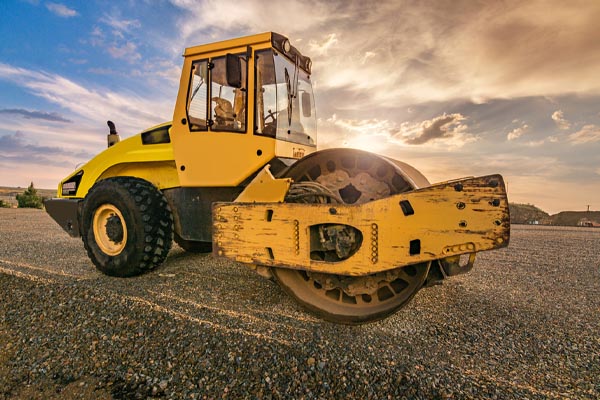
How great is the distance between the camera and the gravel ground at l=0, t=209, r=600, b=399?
7.48 feet

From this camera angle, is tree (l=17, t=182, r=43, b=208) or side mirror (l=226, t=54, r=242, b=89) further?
tree (l=17, t=182, r=43, b=208)

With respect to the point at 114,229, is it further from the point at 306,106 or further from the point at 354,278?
the point at 354,278

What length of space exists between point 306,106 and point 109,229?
3078mm

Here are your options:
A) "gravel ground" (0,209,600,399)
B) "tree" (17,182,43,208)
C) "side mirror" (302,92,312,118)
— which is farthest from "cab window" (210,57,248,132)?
"tree" (17,182,43,208)

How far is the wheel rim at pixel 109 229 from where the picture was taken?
14.8ft

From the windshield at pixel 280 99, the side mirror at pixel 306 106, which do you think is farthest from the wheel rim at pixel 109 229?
the side mirror at pixel 306 106

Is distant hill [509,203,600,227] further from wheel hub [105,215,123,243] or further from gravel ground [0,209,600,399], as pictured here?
wheel hub [105,215,123,243]

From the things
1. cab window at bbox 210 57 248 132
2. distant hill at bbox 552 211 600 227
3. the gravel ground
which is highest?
cab window at bbox 210 57 248 132

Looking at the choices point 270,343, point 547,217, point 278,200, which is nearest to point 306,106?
point 278,200

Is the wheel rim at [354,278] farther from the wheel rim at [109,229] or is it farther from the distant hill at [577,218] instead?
the distant hill at [577,218]

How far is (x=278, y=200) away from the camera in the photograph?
10.6 ft

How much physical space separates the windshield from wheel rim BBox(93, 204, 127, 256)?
7.19 feet

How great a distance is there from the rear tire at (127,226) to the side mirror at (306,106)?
2.20 metres

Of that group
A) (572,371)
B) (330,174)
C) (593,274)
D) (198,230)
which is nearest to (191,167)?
(198,230)
